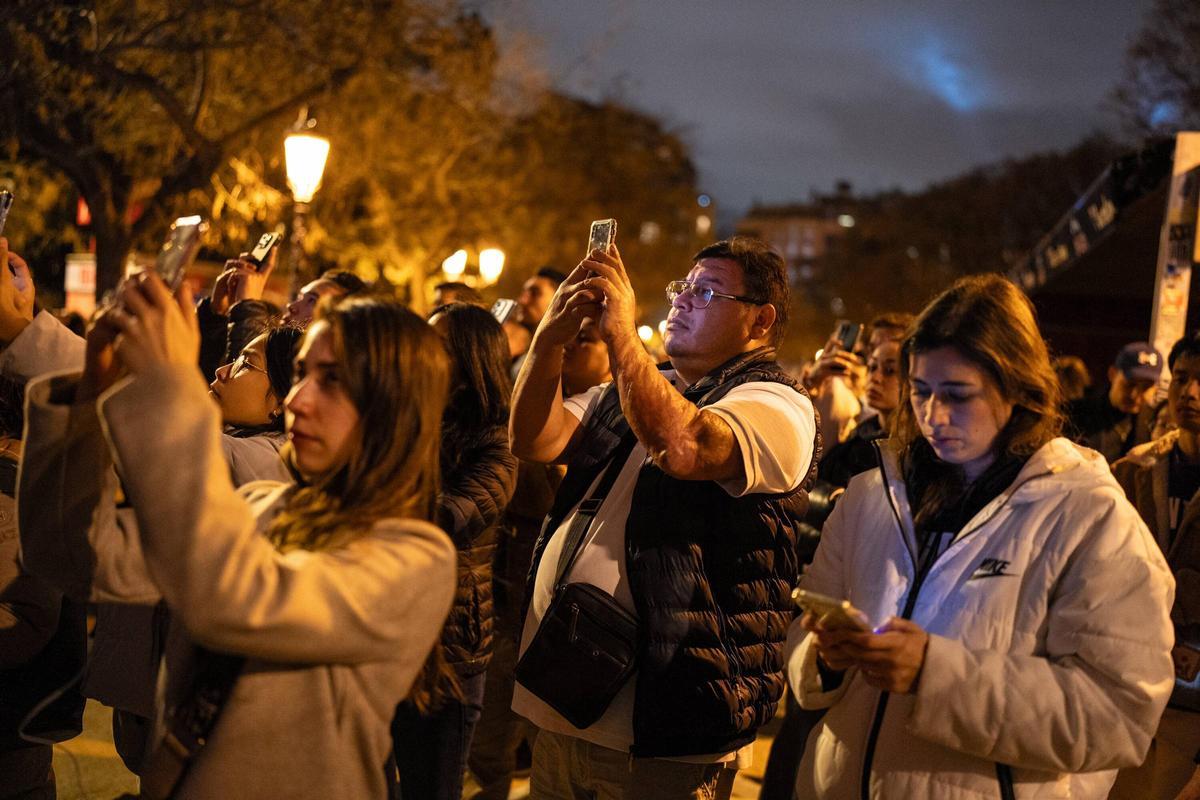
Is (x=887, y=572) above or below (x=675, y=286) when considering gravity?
below

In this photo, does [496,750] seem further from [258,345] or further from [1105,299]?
[1105,299]

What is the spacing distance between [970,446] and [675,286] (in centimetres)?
136

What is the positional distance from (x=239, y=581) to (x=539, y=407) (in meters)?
1.86

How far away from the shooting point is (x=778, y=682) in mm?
3523

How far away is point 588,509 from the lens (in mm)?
3541

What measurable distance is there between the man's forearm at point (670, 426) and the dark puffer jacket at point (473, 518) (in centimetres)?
101

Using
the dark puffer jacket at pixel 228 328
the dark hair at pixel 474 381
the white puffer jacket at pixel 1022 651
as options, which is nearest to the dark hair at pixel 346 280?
the dark puffer jacket at pixel 228 328

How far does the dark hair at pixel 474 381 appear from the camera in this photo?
429 cm

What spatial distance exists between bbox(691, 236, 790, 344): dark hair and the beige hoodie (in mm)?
1791

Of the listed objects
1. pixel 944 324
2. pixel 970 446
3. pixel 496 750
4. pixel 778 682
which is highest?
pixel 944 324

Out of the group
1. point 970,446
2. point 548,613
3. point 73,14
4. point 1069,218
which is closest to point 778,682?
point 548,613

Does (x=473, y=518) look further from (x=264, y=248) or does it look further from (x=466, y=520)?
(x=264, y=248)

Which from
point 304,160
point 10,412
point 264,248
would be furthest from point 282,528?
point 304,160

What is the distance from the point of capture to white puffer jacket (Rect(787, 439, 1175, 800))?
2506 millimetres
